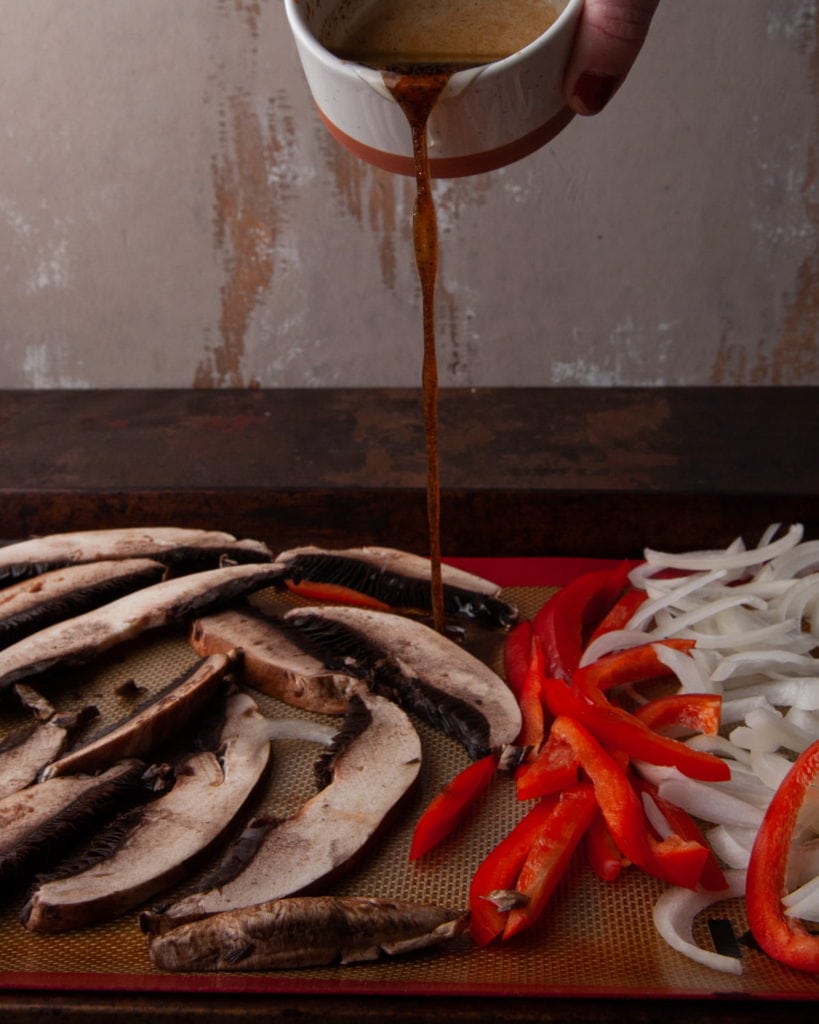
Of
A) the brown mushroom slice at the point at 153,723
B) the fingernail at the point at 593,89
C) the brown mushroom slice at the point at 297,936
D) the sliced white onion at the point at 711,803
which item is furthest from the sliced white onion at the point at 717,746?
the fingernail at the point at 593,89

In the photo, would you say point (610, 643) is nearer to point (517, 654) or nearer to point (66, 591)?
point (517, 654)

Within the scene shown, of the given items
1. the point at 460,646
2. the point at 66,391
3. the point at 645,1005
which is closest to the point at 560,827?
the point at 645,1005

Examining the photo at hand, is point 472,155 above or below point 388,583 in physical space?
above

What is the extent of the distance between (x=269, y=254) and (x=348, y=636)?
7.76 feet

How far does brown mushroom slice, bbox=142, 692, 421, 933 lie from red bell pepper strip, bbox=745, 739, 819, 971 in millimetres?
653

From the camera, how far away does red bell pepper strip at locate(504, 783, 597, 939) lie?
183 cm

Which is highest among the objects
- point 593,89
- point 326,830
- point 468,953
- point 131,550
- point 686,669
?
point 593,89

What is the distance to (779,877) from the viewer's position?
1.83 meters

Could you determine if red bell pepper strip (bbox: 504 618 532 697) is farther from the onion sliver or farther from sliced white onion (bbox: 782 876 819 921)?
sliced white onion (bbox: 782 876 819 921)

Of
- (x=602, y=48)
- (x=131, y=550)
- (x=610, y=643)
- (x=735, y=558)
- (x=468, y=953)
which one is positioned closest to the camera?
(x=468, y=953)

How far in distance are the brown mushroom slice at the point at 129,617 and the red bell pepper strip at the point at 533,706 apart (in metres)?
0.71

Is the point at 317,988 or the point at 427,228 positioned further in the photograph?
the point at 427,228

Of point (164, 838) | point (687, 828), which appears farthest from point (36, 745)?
point (687, 828)

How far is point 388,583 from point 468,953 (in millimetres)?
1129
